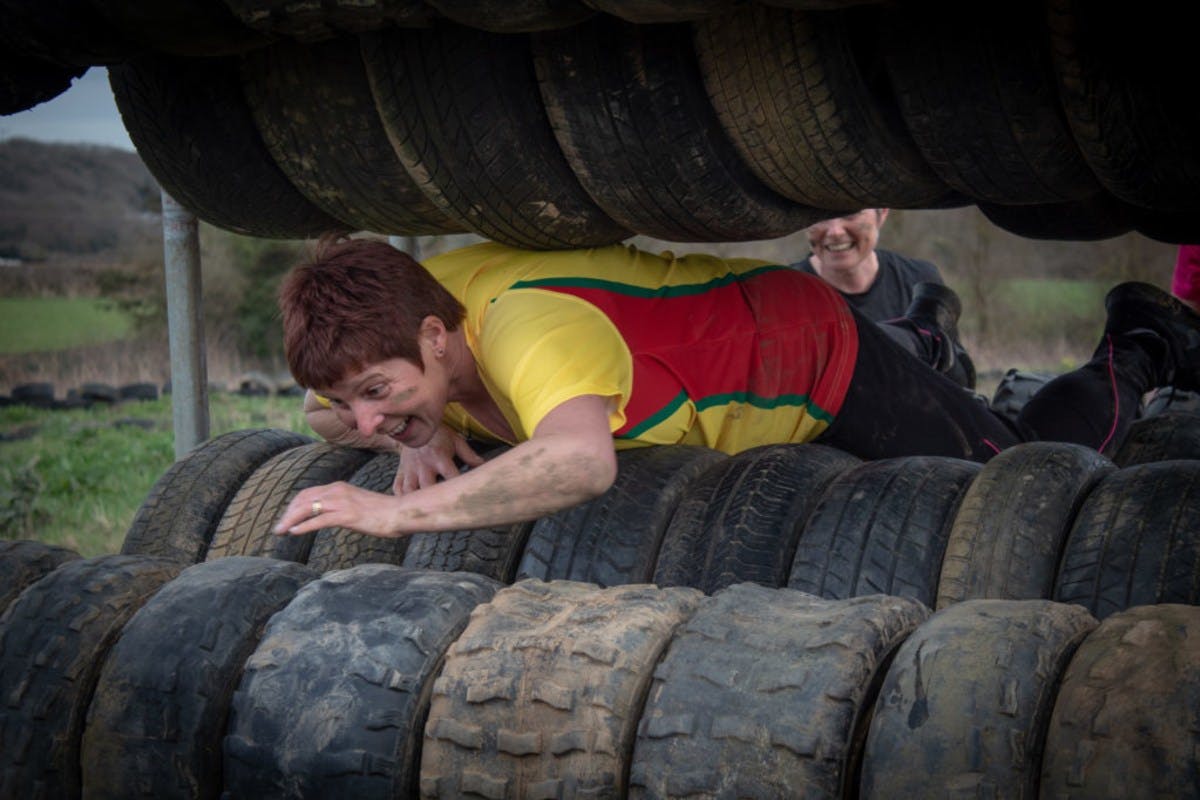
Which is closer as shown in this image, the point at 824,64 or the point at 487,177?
the point at 824,64

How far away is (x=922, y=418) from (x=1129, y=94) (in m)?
1.30

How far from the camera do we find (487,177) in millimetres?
2732

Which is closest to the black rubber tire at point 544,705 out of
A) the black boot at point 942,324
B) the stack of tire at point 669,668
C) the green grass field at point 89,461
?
the stack of tire at point 669,668

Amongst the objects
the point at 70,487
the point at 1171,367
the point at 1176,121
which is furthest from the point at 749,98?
the point at 70,487

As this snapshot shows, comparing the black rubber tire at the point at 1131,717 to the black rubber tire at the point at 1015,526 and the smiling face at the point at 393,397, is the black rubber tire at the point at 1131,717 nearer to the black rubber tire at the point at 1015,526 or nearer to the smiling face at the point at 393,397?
the black rubber tire at the point at 1015,526

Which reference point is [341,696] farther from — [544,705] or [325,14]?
[325,14]

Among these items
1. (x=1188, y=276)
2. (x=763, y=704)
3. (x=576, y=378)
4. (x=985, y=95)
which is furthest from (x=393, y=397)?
(x=1188, y=276)

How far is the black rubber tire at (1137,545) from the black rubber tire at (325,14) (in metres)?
1.62

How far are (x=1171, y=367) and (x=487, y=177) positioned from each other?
2.49 m

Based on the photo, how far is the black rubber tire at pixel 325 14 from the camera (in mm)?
2215

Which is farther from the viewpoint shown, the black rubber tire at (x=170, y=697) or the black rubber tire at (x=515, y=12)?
the black rubber tire at (x=515, y=12)

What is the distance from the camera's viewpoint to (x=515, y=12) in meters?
2.13

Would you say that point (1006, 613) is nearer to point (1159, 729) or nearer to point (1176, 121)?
point (1159, 729)

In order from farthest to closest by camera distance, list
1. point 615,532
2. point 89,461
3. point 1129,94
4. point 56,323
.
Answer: point 56,323, point 89,461, point 615,532, point 1129,94
